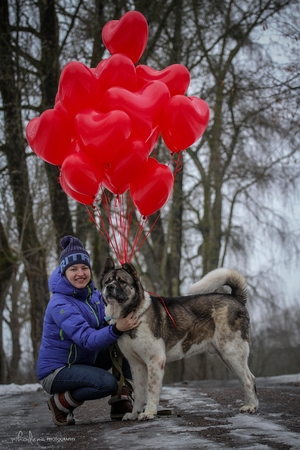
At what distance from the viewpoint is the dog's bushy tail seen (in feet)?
17.0

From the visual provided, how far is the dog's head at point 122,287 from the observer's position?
4461mm

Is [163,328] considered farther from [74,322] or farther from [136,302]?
[74,322]

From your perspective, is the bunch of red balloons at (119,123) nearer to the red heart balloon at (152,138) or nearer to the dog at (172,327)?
the red heart balloon at (152,138)

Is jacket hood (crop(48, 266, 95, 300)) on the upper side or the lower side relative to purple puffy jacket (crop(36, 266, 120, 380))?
upper

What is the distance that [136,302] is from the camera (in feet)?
15.2

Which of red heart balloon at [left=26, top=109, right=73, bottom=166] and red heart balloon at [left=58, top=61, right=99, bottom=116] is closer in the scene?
red heart balloon at [left=58, top=61, right=99, bottom=116]

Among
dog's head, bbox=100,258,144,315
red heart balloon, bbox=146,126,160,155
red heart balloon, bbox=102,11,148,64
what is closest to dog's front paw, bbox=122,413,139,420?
dog's head, bbox=100,258,144,315

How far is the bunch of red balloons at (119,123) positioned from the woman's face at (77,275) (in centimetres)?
82

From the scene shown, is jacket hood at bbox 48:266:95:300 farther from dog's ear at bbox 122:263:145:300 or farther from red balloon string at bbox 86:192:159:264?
red balloon string at bbox 86:192:159:264

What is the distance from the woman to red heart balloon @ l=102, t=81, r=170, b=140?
130 cm

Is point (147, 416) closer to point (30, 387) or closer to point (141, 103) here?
point (141, 103)

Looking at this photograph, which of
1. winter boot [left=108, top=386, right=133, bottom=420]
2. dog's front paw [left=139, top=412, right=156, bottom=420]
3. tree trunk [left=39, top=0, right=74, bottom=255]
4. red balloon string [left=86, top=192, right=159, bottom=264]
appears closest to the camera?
dog's front paw [left=139, top=412, right=156, bottom=420]

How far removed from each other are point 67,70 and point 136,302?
2.29 m

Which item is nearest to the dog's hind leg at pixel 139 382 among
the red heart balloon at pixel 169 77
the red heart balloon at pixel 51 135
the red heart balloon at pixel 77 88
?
the red heart balloon at pixel 51 135
